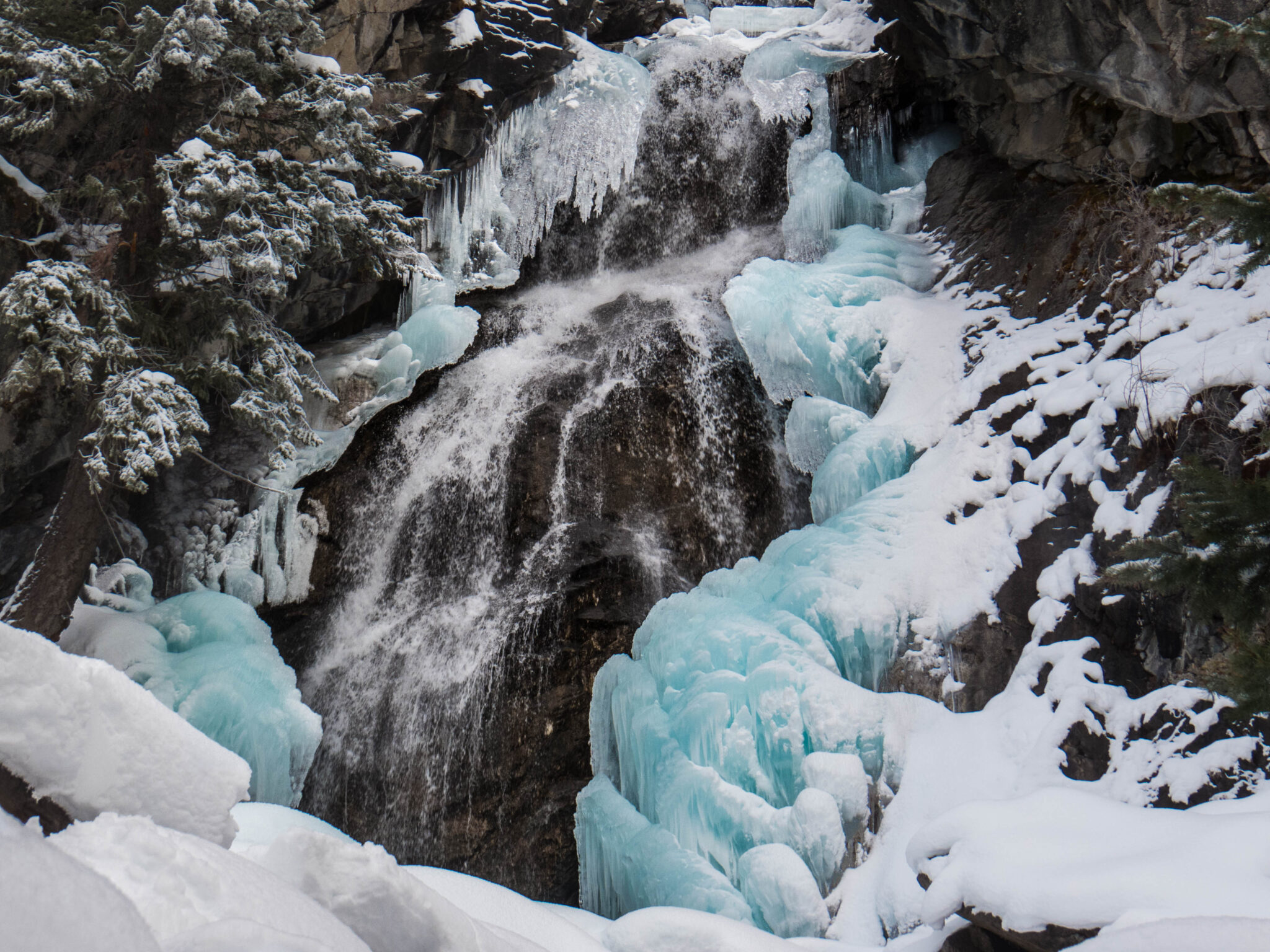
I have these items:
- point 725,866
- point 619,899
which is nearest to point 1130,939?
point 725,866

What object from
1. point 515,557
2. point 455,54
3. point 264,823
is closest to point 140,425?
point 515,557

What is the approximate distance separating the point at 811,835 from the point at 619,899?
1.34 meters

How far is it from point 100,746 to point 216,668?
5.73 m

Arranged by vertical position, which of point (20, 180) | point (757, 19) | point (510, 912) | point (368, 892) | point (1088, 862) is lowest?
point (510, 912)

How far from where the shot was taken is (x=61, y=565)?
7086 millimetres

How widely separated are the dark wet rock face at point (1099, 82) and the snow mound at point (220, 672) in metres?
8.41

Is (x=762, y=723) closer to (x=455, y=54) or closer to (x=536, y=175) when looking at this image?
(x=536, y=175)

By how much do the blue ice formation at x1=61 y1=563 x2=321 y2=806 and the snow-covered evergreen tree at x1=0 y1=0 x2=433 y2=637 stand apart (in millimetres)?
593

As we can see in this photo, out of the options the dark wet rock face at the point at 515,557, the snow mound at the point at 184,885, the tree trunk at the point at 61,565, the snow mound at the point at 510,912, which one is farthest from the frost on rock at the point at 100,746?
the tree trunk at the point at 61,565

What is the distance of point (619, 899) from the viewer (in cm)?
542

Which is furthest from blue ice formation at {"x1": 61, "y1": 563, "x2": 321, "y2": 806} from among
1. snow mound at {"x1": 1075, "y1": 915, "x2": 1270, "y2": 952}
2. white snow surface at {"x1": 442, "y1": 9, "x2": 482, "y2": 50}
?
white snow surface at {"x1": 442, "y1": 9, "x2": 482, "y2": 50}

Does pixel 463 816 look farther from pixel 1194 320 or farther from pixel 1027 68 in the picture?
pixel 1027 68

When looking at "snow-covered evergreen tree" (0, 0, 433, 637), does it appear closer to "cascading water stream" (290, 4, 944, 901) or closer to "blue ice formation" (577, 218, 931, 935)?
"cascading water stream" (290, 4, 944, 901)

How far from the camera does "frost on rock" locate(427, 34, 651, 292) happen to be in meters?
11.0
